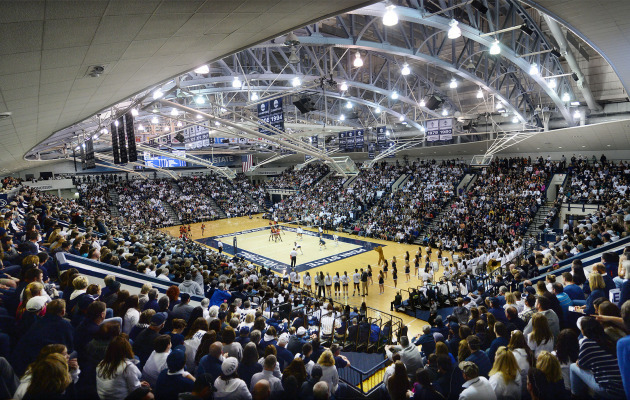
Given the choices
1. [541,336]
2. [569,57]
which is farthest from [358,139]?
[541,336]

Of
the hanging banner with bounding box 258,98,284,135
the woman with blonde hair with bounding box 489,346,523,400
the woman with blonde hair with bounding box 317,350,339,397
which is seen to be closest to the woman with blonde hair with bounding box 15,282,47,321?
the woman with blonde hair with bounding box 317,350,339,397

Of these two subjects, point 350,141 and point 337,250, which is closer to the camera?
point 350,141

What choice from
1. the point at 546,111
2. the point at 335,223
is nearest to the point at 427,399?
the point at 546,111

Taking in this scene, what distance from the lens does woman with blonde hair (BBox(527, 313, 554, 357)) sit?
386cm

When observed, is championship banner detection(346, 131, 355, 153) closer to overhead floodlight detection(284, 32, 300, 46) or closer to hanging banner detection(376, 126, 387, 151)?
hanging banner detection(376, 126, 387, 151)

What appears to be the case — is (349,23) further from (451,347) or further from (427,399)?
(427,399)

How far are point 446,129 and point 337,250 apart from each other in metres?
11.2

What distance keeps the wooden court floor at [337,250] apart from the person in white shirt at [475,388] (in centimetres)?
838

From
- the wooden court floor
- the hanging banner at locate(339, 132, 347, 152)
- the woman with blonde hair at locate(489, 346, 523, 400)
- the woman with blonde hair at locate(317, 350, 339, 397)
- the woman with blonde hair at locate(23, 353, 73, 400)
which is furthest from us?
the hanging banner at locate(339, 132, 347, 152)

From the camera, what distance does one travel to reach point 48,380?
2416 mm

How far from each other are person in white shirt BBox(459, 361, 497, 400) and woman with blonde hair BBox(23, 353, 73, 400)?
3.39 meters

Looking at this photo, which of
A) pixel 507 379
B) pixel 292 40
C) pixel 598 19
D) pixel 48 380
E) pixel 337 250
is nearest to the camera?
pixel 48 380

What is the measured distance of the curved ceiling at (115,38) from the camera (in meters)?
3.26

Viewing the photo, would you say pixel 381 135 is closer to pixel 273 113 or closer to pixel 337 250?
pixel 337 250
